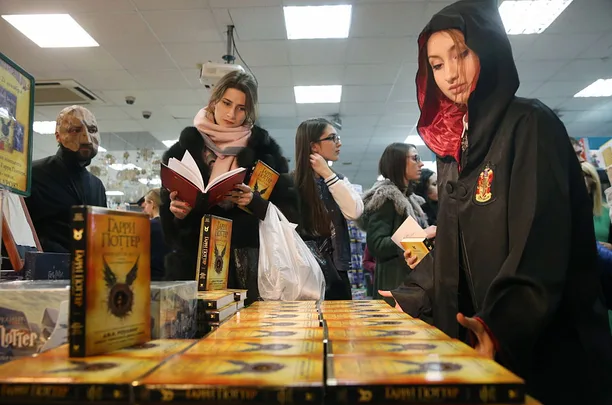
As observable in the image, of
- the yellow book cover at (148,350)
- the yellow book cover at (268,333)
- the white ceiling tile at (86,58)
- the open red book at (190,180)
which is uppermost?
the white ceiling tile at (86,58)

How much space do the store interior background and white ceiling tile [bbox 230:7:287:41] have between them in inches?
0.4

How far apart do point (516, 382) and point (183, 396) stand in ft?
1.09

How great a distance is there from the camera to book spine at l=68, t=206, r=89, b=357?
60cm

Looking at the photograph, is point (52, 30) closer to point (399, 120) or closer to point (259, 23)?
point (259, 23)

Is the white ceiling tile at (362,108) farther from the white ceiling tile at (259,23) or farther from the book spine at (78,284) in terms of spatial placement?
the book spine at (78,284)

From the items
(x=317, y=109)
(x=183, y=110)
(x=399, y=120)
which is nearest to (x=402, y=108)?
(x=399, y=120)

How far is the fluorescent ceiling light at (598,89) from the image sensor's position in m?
6.17

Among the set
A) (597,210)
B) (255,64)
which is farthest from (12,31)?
(597,210)

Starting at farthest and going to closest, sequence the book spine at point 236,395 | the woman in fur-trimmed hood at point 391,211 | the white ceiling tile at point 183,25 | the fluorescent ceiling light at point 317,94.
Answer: the fluorescent ceiling light at point 317,94 → the white ceiling tile at point 183,25 → the woman in fur-trimmed hood at point 391,211 → the book spine at point 236,395

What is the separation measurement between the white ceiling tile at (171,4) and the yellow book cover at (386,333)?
4031 mm

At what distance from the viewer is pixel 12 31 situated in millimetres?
4625

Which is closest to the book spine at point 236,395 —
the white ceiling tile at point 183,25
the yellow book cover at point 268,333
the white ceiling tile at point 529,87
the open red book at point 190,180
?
the yellow book cover at point 268,333

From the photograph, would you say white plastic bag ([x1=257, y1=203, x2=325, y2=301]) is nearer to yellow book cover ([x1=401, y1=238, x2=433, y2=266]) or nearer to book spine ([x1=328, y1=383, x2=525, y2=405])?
yellow book cover ([x1=401, y1=238, x2=433, y2=266])

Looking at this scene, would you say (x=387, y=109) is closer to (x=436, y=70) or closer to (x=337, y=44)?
(x=337, y=44)
